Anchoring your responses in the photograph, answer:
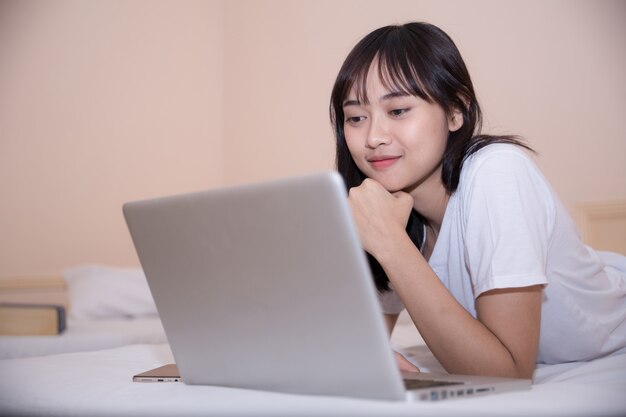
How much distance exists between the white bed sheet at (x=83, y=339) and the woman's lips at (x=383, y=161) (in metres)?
0.96

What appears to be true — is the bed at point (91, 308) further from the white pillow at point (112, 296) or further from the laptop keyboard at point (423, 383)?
the laptop keyboard at point (423, 383)

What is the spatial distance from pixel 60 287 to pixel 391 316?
1.96 meters

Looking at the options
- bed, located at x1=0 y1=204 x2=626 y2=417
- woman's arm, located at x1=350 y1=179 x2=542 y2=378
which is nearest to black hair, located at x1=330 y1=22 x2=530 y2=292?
woman's arm, located at x1=350 y1=179 x2=542 y2=378

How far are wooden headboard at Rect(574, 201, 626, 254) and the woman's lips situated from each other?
4.15 feet

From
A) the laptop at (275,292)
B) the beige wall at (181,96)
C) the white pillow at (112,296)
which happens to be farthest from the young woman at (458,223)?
the white pillow at (112,296)

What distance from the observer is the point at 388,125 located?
1103 mm

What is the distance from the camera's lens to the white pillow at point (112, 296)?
241 centimetres

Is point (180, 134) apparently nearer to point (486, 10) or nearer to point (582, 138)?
point (486, 10)

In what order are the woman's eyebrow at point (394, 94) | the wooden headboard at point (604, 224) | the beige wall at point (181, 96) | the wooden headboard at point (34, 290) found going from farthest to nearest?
the wooden headboard at point (34, 290) → the beige wall at point (181, 96) → the wooden headboard at point (604, 224) → the woman's eyebrow at point (394, 94)

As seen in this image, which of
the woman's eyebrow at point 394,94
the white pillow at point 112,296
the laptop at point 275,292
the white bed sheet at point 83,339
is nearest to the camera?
the laptop at point 275,292

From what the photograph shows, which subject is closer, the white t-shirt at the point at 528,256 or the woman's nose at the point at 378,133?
the white t-shirt at the point at 528,256

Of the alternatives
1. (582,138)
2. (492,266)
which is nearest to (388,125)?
(492,266)

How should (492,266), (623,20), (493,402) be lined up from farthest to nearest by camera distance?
(623,20) → (492,266) → (493,402)

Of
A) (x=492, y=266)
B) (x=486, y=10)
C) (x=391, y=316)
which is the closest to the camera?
(x=492, y=266)
